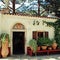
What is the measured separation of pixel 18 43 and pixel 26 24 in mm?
2120

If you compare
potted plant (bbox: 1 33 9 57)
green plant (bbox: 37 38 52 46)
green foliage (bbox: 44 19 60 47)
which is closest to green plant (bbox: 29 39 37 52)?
green plant (bbox: 37 38 52 46)

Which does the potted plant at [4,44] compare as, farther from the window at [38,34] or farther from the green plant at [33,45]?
the window at [38,34]

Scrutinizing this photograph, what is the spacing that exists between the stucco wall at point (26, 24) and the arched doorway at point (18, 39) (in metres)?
0.40

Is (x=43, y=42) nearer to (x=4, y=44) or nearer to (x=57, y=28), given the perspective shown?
(x=57, y=28)

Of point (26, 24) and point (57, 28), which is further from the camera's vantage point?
point (57, 28)

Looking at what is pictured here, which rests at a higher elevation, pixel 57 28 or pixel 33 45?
pixel 57 28

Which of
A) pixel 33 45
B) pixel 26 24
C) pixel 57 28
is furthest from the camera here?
pixel 57 28

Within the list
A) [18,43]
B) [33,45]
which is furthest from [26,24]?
[33,45]

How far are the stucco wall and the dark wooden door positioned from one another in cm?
73

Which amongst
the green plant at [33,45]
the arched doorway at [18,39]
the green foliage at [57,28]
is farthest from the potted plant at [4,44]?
the green foliage at [57,28]

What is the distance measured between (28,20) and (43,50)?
10.6 feet

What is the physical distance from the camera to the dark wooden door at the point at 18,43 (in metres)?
19.3

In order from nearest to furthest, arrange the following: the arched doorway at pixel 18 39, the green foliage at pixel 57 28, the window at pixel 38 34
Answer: the arched doorway at pixel 18 39 < the window at pixel 38 34 < the green foliage at pixel 57 28

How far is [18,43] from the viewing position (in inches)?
775
